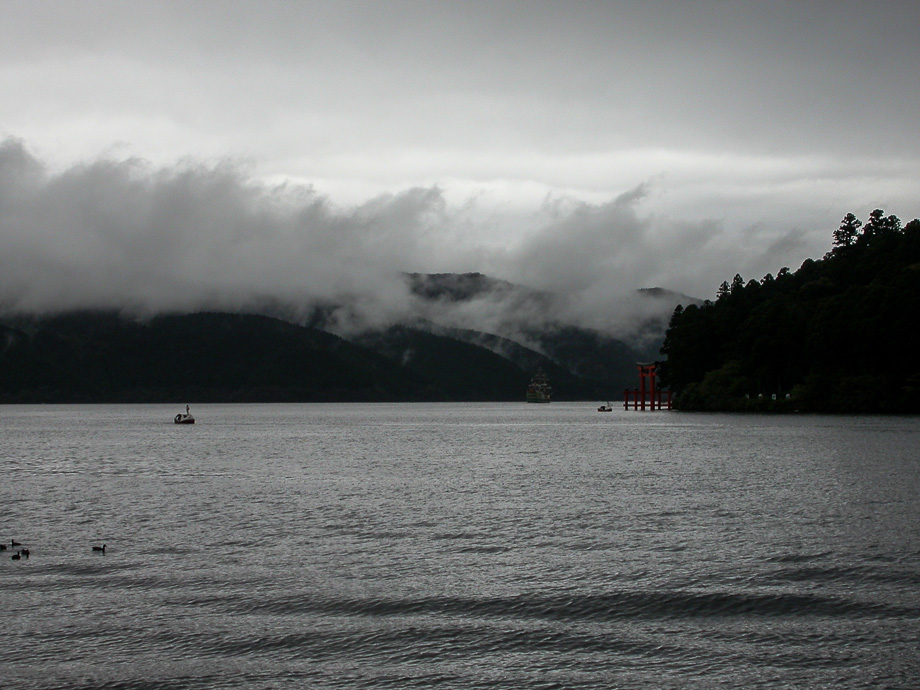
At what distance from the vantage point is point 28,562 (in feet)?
110

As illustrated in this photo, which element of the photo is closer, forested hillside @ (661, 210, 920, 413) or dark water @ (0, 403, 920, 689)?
dark water @ (0, 403, 920, 689)

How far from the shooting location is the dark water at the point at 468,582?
71.1 feet

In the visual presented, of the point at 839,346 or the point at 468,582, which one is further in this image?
the point at 839,346

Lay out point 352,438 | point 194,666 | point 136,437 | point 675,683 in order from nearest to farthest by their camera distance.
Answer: point 675,683 < point 194,666 < point 352,438 < point 136,437

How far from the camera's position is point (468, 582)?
29.8 meters

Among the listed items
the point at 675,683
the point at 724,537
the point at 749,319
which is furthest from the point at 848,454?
the point at 749,319

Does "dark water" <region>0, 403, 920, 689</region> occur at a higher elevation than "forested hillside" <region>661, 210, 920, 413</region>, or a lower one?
lower

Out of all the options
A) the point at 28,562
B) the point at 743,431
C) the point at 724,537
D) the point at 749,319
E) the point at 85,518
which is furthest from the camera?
the point at 749,319

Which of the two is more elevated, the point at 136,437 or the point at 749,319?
the point at 749,319

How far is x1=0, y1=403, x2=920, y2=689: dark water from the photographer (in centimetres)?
2166

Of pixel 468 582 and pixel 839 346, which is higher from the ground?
pixel 839 346

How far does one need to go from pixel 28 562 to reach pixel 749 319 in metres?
168

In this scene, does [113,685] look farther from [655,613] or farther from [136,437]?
[136,437]

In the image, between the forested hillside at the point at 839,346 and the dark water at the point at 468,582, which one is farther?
the forested hillside at the point at 839,346
